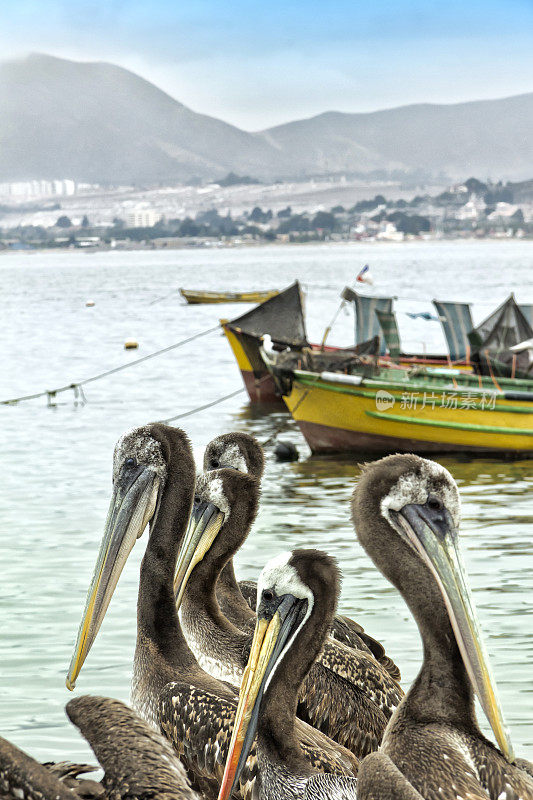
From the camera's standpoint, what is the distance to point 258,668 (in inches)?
163

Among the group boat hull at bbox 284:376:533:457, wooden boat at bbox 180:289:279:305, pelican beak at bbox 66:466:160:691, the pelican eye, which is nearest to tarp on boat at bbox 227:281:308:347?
boat hull at bbox 284:376:533:457

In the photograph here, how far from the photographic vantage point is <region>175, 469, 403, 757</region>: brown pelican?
5.16m

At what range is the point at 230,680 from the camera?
17.8ft

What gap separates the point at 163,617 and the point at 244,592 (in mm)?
1661

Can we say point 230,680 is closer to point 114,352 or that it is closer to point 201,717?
point 201,717

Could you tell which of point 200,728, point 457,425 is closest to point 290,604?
point 200,728

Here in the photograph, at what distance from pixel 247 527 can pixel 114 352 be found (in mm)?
34192

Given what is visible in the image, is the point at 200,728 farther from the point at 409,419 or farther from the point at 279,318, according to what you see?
the point at 279,318

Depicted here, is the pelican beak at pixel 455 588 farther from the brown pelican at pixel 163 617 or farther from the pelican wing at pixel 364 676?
the pelican wing at pixel 364 676

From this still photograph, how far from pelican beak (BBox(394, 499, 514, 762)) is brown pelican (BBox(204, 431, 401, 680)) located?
65.6 inches

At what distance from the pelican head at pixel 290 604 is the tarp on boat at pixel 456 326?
19717 mm

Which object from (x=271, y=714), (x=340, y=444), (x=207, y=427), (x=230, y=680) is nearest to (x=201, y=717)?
(x=271, y=714)

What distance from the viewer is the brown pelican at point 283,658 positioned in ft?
13.2

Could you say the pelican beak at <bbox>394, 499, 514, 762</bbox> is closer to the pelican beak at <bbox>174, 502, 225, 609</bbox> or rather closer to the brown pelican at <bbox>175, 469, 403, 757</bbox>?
the brown pelican at <bbox>175, 469, 403, 757</bbox>
